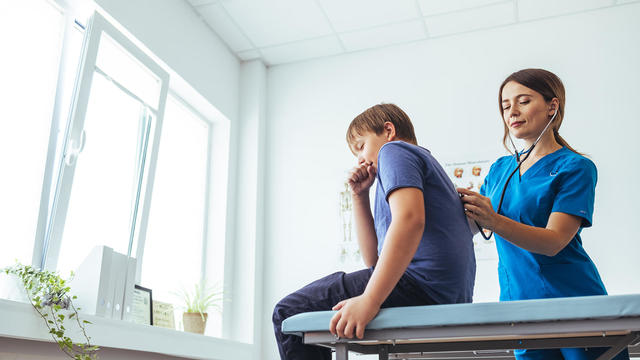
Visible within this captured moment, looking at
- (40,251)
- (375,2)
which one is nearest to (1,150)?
(40,251)

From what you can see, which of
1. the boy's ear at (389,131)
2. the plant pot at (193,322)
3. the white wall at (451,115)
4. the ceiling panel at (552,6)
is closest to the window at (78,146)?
the plant pot at (193,322)

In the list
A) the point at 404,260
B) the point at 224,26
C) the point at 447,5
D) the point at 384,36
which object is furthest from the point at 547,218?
the point at 224,26

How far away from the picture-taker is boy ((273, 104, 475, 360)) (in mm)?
1104

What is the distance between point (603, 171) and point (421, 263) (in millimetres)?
2568

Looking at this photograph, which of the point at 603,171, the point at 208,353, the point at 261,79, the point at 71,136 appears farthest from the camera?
the point at 261,79

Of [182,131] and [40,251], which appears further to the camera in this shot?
[182,131]

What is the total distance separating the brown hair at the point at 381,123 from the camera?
1.46 metres

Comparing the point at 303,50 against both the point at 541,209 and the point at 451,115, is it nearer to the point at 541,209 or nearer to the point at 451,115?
the point at 451,115

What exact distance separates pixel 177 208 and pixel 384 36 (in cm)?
187

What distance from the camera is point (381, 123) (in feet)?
4.78

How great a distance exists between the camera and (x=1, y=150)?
2.19 m

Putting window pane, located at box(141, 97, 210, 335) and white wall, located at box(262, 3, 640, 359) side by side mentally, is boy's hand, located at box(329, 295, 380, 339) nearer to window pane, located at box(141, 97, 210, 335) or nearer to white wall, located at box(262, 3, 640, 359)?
window pane, located at box(141, 97, 210, 335)

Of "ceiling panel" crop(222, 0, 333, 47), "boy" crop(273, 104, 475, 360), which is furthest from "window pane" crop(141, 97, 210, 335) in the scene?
"boy" crop(273, 104, 475, 360)

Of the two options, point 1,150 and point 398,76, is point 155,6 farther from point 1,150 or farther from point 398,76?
point 398,76
